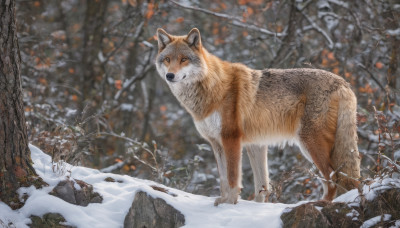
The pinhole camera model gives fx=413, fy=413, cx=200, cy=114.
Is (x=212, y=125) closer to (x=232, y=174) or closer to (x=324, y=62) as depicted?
(x=232, y=174)

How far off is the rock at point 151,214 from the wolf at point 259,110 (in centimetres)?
77

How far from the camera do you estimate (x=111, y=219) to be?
4.18 metres

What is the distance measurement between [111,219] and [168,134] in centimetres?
971

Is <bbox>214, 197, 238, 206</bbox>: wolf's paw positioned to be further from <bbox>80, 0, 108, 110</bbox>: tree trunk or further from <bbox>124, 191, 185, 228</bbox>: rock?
<bbox>80, 0, 108, 110</bbox>: tree trunk

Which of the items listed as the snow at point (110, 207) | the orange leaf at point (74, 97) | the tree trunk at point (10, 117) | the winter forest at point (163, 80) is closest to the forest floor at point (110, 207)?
the snow at point (110, 207)

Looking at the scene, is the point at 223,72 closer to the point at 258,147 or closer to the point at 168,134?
the point at 258,147

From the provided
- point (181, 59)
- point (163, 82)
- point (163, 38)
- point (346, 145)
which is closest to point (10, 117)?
point (181, 59)

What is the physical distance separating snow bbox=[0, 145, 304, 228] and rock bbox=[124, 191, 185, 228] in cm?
7

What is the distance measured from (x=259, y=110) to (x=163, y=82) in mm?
5076

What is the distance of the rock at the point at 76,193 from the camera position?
167 inches

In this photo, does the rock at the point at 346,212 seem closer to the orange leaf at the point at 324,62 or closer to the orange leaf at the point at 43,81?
the orange leaf at the point at 324,62

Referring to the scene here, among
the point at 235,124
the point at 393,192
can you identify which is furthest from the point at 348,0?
the point at 393,192

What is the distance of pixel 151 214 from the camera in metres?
4.30

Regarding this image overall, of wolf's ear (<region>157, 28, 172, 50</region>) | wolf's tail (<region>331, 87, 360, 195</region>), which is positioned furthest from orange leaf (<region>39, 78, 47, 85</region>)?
wolf's tail (<region>331, 87, 360, 195</region>)
